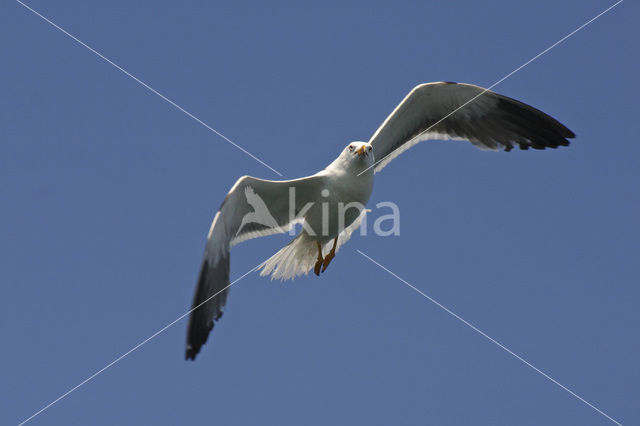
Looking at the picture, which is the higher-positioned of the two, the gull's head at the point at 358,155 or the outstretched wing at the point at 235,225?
the gull's head at the point at 358,155

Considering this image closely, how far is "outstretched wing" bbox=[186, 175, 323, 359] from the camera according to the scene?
298 inches

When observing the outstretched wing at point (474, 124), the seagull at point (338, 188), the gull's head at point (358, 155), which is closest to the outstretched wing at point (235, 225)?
the seagull at point (338, 188)

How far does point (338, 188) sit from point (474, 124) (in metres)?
2.53

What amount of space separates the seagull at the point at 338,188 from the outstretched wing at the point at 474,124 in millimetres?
12

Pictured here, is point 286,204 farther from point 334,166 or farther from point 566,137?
point 566,137

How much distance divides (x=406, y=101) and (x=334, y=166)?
147 centimetres

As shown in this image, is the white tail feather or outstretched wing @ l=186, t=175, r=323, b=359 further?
the white tail feather

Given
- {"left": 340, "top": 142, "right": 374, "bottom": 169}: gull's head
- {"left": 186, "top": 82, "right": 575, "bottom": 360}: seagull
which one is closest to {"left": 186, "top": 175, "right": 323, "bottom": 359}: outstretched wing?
{"left": 186, "top": 82, "right": 575, "bottom": 360}: seagull

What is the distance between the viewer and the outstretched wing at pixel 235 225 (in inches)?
298

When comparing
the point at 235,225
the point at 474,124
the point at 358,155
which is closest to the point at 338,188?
the point at 358,155

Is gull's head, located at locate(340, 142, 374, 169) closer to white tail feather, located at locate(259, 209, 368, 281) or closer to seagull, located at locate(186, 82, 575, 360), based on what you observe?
seagull, located at locate(186, 82, 575, 360)

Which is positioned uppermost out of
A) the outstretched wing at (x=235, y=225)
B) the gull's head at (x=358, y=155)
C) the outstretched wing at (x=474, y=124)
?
the outstretched wing at (x=474, y=124)

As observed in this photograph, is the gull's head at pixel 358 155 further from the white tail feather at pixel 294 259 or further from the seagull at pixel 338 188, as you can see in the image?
the white tail feather at pixel 294 259

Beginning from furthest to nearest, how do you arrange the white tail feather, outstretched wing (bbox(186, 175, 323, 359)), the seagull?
the white tail feather → the seagull → outstretched wing (bbox(186, 175, 323, 359))
